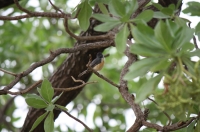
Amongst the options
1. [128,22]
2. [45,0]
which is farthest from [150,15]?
[45,0]

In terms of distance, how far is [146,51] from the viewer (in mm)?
832

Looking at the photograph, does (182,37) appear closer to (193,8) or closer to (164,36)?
(164,36)

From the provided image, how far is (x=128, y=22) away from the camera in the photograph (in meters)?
0.94

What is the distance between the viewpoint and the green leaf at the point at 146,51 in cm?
83

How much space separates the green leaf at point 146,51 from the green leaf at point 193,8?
0.25 m

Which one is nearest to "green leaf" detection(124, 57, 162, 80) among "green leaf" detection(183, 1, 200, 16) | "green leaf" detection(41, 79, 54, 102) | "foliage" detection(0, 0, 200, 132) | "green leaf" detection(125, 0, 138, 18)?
"foliage" detection(0, 0, 200, 132)

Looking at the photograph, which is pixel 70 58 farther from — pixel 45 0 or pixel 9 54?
pixel 9 54

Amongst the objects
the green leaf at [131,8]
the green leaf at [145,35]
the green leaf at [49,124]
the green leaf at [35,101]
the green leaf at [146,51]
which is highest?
the green leaf at [131,8]

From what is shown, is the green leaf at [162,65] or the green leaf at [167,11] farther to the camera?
the green leaf at [167,11]

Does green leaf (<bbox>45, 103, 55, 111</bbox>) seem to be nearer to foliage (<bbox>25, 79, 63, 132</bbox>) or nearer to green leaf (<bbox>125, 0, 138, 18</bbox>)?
foliage (<bbox>25, 79, 63, 132</bbox>)

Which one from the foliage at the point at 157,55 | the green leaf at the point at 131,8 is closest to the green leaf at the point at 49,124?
the foliage at the point at 157,55

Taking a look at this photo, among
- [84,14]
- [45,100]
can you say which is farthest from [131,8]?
[45,100]

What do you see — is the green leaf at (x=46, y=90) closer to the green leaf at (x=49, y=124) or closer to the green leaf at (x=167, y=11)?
the green leaf at (x=49, y=124)

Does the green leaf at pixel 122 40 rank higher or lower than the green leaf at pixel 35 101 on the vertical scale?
higher
